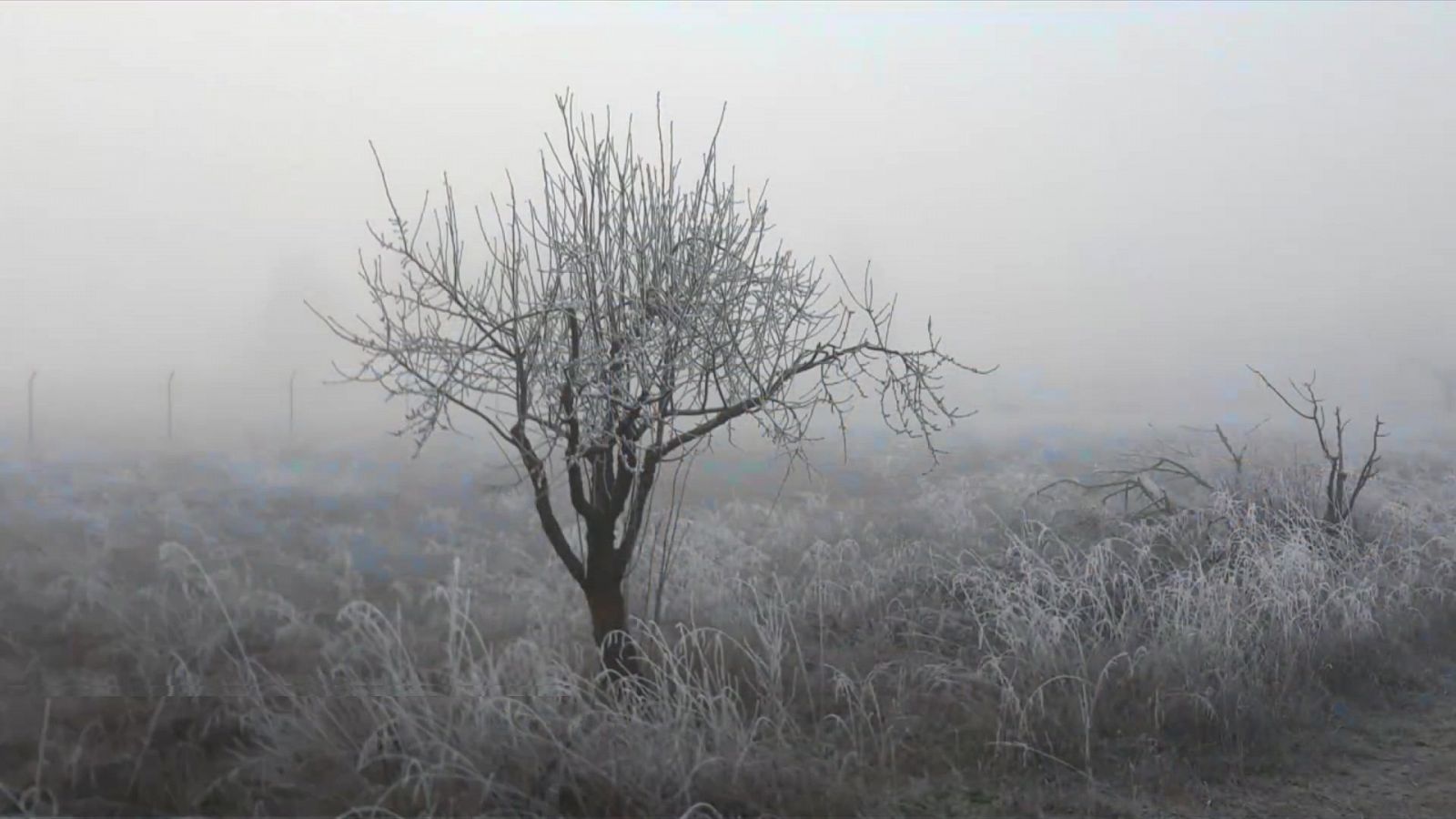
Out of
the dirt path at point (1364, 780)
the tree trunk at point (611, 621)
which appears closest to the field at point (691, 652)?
the dirt path at point (1364, 780)

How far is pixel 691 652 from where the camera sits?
209 inches

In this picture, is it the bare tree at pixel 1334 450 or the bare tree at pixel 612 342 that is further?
the bare tree at pixel 1334 450

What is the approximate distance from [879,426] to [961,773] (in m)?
3.08

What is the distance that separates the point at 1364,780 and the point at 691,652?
324cm

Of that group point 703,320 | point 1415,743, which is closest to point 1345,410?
point 1415,743

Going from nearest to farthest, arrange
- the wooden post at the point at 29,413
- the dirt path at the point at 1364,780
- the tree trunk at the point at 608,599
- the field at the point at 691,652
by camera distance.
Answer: the field at the point at 691,652
the dirt path at the point at 1364,780
the tree trunk at the point at 608,599
the wooden post at the point at 29,413

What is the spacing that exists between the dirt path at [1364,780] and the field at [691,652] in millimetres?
35

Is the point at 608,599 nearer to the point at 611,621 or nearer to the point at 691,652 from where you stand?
the point at 611,621

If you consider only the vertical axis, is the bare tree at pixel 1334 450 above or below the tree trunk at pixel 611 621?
above

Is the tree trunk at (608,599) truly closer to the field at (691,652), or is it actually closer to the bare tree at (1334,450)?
the field at (691,652)

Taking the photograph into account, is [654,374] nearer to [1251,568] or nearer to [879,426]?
[879,426]

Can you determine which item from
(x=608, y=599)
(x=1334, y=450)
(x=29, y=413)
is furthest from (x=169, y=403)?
(x=1334, y=450)

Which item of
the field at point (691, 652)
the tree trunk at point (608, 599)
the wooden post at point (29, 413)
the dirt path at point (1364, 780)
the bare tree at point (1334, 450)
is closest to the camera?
the field at point (691, 652)

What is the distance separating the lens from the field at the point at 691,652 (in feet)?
14.2
